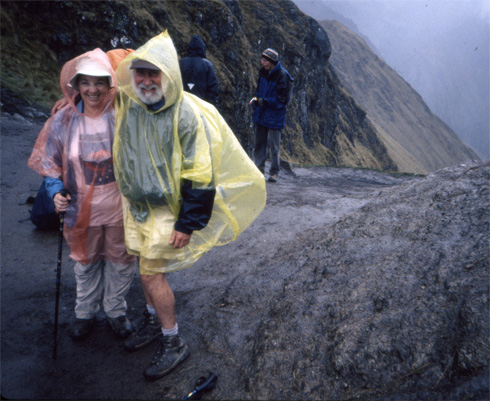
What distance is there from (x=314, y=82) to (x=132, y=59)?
2087 inches

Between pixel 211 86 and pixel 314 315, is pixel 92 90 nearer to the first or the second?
pixel 314 315

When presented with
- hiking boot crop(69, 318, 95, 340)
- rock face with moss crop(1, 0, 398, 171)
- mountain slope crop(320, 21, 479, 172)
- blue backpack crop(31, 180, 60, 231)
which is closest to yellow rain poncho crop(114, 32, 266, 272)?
hiking boot crop(69, 318, 95, 340)

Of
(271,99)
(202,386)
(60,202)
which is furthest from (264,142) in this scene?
(202,386)

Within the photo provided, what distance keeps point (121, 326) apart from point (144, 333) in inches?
8.7

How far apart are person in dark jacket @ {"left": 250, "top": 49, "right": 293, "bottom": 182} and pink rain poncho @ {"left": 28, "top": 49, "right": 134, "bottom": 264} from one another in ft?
17.2

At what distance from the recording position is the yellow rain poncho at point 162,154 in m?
2.44

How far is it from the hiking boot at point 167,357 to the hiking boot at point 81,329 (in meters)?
0.75

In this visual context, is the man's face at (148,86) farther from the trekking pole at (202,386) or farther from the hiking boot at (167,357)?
the trekking pole at (202,386)

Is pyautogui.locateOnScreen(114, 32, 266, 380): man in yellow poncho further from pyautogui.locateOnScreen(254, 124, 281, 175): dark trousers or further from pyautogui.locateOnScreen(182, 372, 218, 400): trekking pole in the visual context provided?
pyautogui.locateOnScreen(254, 124, 281, 175): dark trousers

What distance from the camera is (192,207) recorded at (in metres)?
2.50

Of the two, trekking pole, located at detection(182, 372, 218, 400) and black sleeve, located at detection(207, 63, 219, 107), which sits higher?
black sleeve, located at detection(207, 63, 219, 107)

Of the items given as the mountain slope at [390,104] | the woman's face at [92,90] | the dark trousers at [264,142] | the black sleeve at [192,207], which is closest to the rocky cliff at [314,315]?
the black sleeve at [192,207]

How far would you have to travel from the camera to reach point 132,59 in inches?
92.7

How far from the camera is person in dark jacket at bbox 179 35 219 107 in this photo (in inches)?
279
